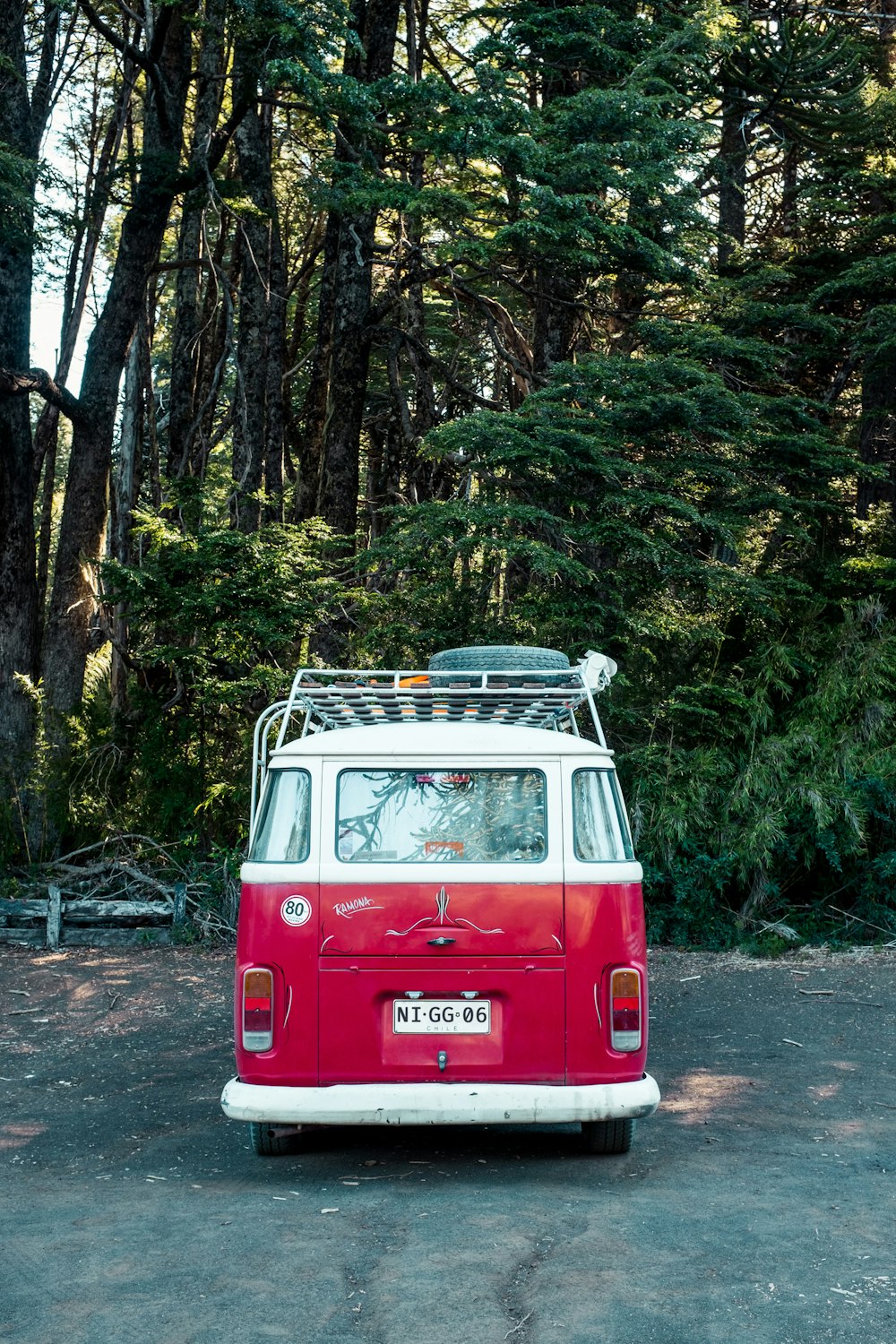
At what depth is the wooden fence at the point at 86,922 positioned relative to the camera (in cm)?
1231

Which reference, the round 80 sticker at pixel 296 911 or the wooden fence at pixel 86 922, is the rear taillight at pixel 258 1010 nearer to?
the round 80 sticker at pixel 296 911

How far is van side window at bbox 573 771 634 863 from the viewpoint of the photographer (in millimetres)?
6117

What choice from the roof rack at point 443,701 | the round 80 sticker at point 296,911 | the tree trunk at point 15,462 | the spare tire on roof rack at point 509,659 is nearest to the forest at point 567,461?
the tree trunk at point 15,462

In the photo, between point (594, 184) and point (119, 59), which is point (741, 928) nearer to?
point (594, 184)

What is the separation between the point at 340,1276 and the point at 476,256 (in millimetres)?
12081

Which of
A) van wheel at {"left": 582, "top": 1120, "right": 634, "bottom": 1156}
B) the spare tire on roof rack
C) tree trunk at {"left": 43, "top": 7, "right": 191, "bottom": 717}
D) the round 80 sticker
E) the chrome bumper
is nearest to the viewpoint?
the chrome bumper

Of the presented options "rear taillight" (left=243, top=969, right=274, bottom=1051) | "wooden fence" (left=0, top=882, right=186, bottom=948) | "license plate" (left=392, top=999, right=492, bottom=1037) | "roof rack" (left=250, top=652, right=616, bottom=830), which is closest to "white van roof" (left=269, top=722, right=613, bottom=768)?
"roof rack" (left=250, top=652, right=616, bottom=830)

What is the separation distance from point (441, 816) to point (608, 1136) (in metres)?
1.72

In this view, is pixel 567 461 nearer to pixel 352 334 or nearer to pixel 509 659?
pixel 509 659

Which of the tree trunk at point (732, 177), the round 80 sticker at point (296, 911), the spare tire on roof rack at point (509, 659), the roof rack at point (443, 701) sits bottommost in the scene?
the round 80 sticker at point (296, 911)

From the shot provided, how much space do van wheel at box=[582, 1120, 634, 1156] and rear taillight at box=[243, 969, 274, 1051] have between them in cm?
158

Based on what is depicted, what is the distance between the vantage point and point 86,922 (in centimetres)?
1246

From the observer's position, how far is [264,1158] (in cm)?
645

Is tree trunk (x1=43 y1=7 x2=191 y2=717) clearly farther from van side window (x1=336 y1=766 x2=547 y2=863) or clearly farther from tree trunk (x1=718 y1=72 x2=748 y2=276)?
van side window (x1=336 y1=766 x2=547 y2=863)
